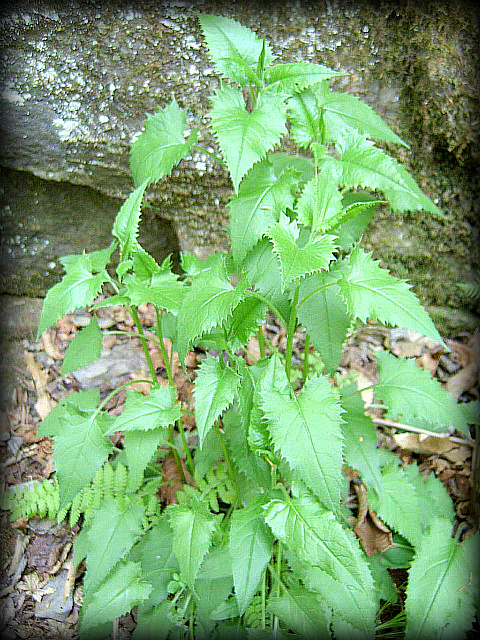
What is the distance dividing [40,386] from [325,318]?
174 cm

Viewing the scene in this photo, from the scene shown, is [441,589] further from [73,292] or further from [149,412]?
[73,292]

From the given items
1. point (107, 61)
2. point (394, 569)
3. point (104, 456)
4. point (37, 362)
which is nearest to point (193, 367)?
point (37, 362)

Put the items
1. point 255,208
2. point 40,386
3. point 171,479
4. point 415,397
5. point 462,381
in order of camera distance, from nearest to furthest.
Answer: point 255,208, point 415,397, point 171,479, point 462,381, point 40,386

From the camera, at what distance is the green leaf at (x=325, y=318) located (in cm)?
154

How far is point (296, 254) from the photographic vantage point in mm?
1188

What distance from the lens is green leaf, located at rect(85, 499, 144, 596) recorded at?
158 cm

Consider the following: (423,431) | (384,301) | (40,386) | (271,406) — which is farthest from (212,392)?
(40,386)

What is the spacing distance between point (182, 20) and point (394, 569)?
2521 mm

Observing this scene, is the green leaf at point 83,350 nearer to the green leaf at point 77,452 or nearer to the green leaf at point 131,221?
the green leaf at point 77,452

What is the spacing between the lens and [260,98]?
4.48 feet

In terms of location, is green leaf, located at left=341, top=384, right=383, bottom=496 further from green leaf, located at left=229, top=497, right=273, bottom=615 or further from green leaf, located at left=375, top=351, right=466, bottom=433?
green leaf, located at left=229, top=497, right=273, bottom=615

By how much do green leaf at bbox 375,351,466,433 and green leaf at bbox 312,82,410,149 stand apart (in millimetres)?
730

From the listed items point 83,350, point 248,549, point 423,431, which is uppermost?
point 83,350

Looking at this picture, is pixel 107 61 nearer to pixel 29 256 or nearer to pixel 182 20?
pixel 182 20
